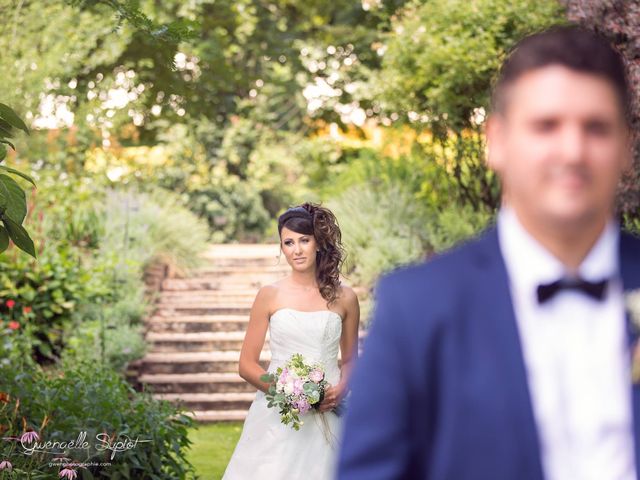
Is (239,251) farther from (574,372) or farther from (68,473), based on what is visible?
(574,372)

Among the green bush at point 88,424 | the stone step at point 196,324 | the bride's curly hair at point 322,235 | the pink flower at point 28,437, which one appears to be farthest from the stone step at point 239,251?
the pink flower at point 28,437

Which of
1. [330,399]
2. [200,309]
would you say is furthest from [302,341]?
[200,309]

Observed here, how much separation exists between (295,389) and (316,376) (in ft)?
0.49

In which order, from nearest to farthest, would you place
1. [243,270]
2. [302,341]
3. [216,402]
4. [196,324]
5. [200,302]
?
[302,341], [216,402], [196,324], [200,302], [243,270]

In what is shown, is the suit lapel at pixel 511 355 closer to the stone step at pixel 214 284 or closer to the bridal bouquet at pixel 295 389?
the bridal bouquet at pixel 295 389

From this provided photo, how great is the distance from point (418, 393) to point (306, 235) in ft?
15.6

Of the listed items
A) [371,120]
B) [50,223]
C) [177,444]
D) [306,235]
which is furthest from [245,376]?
[371,120]

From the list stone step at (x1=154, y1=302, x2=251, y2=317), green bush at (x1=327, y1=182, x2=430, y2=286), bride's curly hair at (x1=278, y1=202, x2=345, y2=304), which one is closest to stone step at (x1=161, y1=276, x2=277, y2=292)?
stone step at (x1=154, y1=302, x2=251, y2=317)

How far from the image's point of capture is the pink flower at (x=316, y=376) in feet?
19.1

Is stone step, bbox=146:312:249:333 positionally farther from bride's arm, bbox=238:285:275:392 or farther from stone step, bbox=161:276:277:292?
bride's arm, bbox=238:285:275:392

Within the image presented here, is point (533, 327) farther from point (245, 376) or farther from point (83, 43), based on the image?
point (83, 43)

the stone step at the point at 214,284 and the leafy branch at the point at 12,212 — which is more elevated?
the leafy branch at the point at 12,212

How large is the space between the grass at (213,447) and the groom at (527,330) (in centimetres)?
692

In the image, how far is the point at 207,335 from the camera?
13094 millimetres
